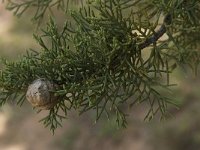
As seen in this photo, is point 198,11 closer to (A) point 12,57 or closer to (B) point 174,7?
(B) point 174,7

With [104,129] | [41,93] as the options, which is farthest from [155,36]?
[104,129]

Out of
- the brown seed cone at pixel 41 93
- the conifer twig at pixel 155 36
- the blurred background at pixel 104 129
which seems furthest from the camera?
the blurred background at pixel 104 129

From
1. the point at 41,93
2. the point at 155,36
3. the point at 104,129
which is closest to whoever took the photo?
the point at 41,93

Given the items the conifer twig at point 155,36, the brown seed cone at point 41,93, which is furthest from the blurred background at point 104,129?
the brown seed cone at point 41,93

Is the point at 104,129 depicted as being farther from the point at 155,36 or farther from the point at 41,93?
the point at 41,93

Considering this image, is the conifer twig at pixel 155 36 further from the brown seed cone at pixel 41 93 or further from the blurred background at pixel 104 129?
the blurred background at pixel 104 129

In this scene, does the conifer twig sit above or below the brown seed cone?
above

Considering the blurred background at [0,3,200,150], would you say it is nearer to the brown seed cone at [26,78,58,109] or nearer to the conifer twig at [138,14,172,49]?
the conifer twig at [138,14,172,49]

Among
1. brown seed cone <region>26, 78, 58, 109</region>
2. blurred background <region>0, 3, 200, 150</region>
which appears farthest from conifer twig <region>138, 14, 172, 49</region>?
blurred background <region>0, 3, 200, 150</region>
